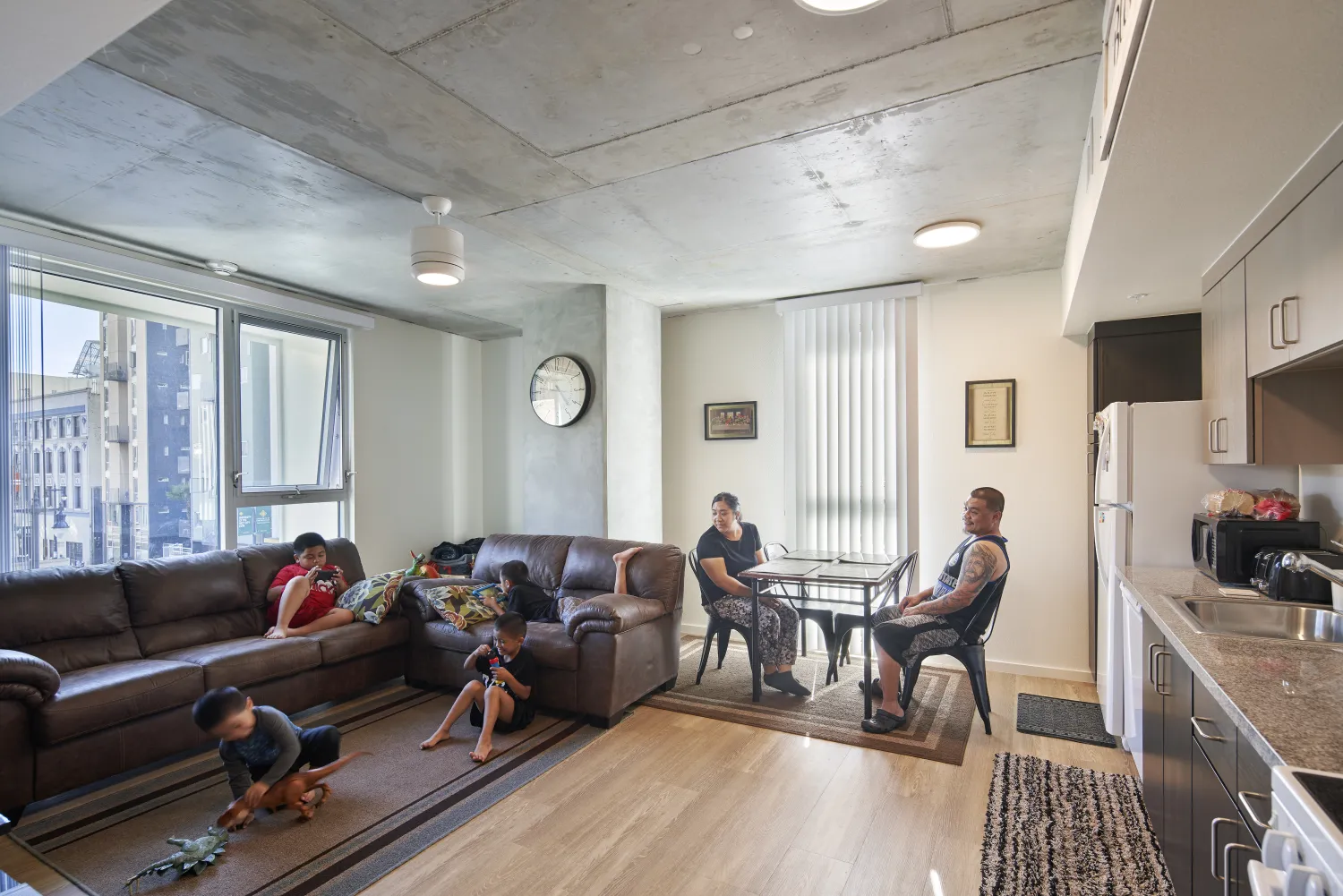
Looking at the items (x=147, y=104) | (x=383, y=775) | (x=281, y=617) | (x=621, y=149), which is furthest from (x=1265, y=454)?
(x=281, y=617)

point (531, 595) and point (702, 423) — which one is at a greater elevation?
point (702, 423)

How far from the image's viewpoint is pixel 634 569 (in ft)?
13.2

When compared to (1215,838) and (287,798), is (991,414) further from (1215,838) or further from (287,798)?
(287,798)

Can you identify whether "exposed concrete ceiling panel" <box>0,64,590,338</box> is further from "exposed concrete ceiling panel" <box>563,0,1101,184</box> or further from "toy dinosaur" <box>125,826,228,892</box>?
"toy dinosaur" <box>125,826,228,892</box>

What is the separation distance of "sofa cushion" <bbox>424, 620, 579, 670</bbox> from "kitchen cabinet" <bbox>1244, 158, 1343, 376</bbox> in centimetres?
305

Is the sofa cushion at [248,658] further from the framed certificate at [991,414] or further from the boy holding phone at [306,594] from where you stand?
the framed certificate at [991,414]

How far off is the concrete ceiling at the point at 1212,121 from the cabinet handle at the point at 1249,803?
139cm

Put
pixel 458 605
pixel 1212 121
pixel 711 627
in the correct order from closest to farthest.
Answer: pixel 1212 121, pixel 458 605, pixel 711 627

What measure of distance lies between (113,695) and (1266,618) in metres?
4.26

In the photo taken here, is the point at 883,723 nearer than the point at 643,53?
No

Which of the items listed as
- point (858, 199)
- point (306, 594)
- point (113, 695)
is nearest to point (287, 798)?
point (113, 695)

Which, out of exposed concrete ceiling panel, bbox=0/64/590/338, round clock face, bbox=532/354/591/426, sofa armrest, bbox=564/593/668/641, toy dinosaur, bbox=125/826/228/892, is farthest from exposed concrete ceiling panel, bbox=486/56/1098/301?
toy dinosaur, bbox=125/826/228/892

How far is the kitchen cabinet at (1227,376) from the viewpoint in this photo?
2404 millimetres

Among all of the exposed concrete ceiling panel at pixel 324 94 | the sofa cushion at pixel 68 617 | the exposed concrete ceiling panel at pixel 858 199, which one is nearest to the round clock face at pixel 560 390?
the exposed concrete ceiling panel at pixel 858 199
